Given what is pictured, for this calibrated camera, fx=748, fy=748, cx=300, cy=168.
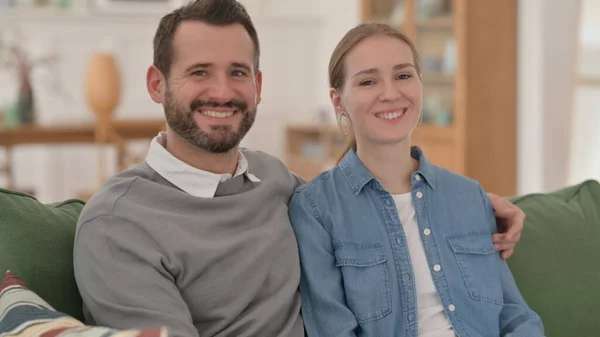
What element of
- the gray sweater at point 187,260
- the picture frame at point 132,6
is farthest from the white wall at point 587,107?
the picture frame at point 132,6

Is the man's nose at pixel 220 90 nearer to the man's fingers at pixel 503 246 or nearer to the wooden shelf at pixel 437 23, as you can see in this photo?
the man's fingers at pixel 503 246

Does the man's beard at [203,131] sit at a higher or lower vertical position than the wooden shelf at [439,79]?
higher

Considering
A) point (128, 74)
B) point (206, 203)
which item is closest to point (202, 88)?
point (206, 203)

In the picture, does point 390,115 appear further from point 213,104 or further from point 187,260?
point 187,260

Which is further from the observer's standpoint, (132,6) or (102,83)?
(132,6)

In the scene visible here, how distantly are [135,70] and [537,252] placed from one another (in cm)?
544

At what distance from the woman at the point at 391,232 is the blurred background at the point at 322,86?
8.55ft

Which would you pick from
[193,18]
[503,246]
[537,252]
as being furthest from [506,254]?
[193,18]

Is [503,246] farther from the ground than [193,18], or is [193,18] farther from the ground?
[193,18]

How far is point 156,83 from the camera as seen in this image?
1.60 metres

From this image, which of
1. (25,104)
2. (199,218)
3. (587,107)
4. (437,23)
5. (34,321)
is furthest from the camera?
(437,23)

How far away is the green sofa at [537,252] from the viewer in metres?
1.41

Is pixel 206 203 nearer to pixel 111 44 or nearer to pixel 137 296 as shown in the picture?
pixel 137 296

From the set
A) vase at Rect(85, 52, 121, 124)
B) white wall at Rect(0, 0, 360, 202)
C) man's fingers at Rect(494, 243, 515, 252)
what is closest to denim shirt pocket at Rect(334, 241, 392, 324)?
man's fingers at Rect(494, 243, 515, 252)
